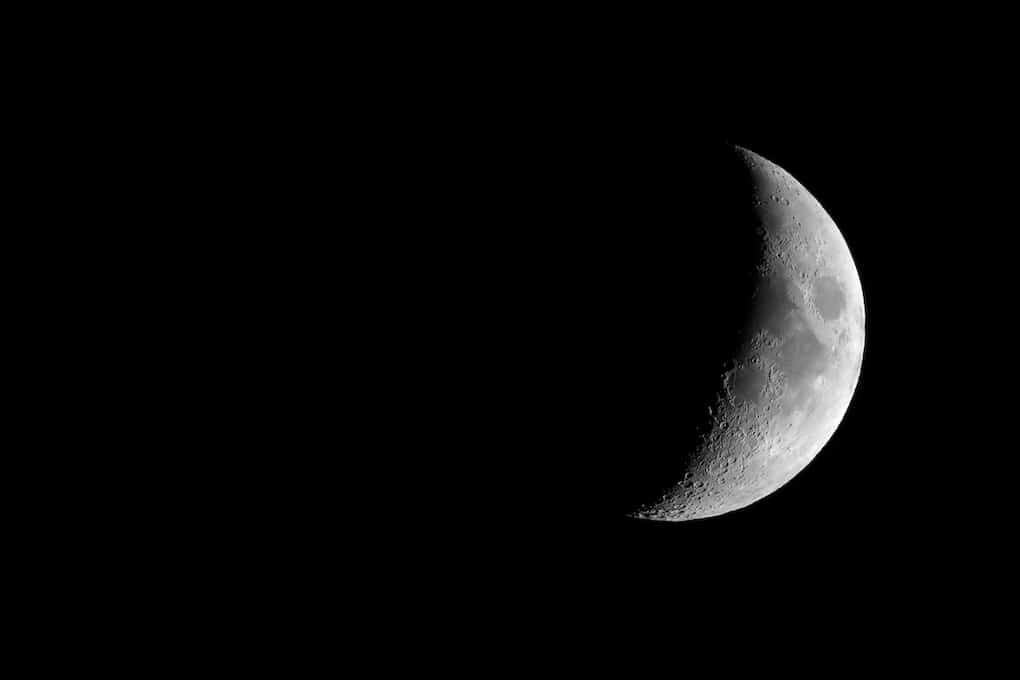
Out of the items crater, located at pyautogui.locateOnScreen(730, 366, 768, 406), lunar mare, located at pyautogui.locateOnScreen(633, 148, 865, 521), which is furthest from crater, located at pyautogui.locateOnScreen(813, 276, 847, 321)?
crater, located at pyautogui.locateOnScreen(730, 366, 768, 406)

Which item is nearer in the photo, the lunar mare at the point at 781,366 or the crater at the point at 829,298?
the lunar mare at the point at 781,366

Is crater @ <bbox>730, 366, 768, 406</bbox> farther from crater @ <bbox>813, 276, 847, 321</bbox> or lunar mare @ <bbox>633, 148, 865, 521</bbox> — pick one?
crater @ <bbox>813, 276, 847, 321</bbox>

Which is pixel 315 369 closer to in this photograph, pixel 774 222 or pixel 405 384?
pixel 405 384

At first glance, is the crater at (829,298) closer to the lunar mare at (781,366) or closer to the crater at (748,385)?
the lunar mare at (781,366)

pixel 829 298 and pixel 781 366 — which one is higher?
pixel 829 298

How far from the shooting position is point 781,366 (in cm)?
431

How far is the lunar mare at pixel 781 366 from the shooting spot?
428cm

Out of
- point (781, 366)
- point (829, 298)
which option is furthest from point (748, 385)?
point (829, 298)

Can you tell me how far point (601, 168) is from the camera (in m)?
4.10

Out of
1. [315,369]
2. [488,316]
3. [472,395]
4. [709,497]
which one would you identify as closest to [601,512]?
[709,497]

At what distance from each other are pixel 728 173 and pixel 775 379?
1121 mm

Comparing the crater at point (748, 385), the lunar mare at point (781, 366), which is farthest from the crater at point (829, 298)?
the crater at point (748, 385)

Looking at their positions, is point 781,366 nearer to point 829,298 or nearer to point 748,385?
point 748,385

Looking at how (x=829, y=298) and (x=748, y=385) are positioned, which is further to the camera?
(x=829, y=298)
